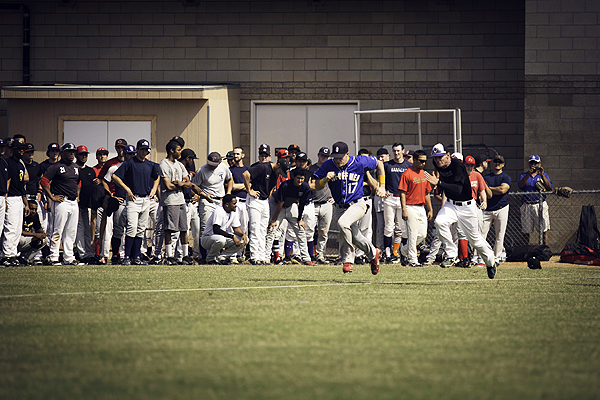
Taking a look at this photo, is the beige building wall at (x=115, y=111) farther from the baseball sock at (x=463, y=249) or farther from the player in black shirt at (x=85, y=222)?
the baseball sock at (x=463, y=249)

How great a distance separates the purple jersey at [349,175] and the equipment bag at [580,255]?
234 inches

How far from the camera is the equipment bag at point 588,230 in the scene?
621 inches

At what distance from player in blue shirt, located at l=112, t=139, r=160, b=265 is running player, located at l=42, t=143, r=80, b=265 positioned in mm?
847

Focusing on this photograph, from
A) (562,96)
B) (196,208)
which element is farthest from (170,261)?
(562,96)

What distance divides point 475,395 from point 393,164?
1081cm

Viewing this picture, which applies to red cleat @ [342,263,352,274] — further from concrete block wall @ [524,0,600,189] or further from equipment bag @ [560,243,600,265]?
concrete block wall @ [524,0,600,189]

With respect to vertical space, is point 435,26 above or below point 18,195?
above

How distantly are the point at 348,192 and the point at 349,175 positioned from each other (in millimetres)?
270

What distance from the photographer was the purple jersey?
10.9m

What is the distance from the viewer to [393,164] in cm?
1463

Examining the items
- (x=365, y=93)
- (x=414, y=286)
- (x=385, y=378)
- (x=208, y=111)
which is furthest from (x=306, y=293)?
(x=365, y=93)

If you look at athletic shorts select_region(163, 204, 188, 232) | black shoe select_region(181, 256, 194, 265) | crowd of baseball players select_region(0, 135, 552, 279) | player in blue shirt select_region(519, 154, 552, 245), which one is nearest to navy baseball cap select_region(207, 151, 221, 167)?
crowd of baseball players select_region(0, 135, 552, 279)

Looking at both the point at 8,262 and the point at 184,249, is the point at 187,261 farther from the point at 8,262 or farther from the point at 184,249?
the point at 8,262

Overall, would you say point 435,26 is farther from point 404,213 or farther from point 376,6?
point 404,213
